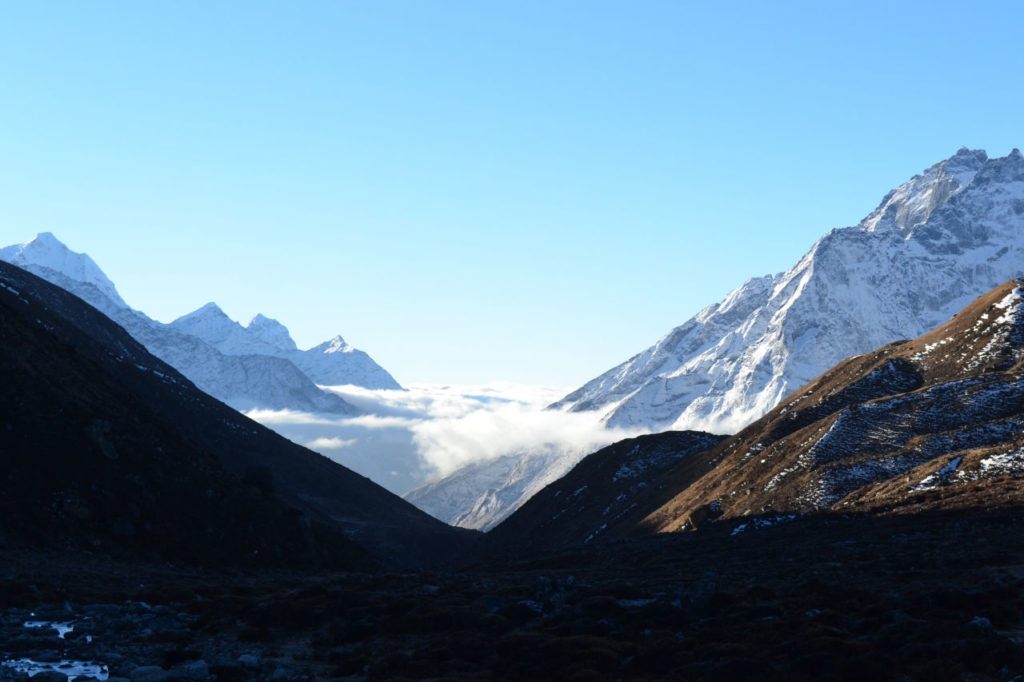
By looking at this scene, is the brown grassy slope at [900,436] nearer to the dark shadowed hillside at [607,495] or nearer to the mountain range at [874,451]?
the mountain range at [874,451]

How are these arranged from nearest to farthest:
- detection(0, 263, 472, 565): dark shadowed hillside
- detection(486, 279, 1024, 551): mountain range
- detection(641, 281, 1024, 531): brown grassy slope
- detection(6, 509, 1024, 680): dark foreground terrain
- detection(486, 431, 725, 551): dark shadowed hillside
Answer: detection(6, 509, 1024, 680): dark foreground terrain, detection(0, 263, 472, 565): dark shadowed hillside, detection(486, 279, 1024, 551): mountain range, detection(641, 281, 1024, 531): brown grassy slope, detection(486, 431, 725, 551): dark shadowed hillside

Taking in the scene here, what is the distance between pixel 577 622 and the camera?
34.7 meters

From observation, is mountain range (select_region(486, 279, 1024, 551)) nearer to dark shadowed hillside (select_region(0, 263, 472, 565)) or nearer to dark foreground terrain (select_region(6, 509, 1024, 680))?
dark foreground terrain (select_region(6, 509, 1024, 680))

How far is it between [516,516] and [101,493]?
11395cm

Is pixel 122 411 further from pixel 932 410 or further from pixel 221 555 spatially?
pixel 932 410

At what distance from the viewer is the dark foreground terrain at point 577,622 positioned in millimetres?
27562

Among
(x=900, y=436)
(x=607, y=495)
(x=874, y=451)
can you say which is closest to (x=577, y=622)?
(x=874, y=451)

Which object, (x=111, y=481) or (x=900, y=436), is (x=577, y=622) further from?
(x=900, y=436)

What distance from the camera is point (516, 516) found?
176375mm

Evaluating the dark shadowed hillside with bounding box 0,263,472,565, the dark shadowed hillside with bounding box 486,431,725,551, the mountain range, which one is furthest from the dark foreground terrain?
the dark shadowed hillside with bounding box 486,431,725,551

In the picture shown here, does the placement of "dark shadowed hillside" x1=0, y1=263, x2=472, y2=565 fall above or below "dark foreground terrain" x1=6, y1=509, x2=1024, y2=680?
above

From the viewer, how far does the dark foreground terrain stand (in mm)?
27562

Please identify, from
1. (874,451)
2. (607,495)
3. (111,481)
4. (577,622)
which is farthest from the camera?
(607,495)

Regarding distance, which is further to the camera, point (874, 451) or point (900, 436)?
point (900, 436)
